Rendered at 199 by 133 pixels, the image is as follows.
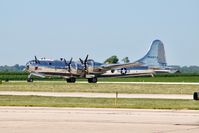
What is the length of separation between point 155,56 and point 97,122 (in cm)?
10453

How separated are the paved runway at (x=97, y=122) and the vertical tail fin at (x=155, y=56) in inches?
3655

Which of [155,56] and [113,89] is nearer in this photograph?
[113,89]

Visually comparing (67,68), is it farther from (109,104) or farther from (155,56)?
(109,104)

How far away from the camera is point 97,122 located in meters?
24.4

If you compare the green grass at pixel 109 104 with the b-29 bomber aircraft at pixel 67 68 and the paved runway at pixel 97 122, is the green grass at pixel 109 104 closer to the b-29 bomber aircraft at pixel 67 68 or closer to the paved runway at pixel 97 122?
the paved runway at pixel 97 122

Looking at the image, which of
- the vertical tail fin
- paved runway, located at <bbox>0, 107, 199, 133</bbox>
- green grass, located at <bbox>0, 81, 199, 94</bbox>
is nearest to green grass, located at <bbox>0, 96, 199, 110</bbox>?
paved runway, located at <bbox>0, 107, 199, 133</bbox>

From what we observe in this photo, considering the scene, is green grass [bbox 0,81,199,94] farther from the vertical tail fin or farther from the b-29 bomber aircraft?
the vertical tail fin

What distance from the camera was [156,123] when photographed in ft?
79.4

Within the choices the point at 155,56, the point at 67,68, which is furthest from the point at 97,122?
the point at 155,56

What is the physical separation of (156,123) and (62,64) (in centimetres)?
7651

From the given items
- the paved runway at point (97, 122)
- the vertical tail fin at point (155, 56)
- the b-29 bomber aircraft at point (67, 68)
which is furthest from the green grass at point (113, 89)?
the vertical tail fin at point (155, 56)

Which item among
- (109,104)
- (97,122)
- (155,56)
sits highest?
(155,56)

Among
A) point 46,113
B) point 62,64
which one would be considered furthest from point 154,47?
point 46,113

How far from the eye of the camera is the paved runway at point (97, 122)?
2120 cm
